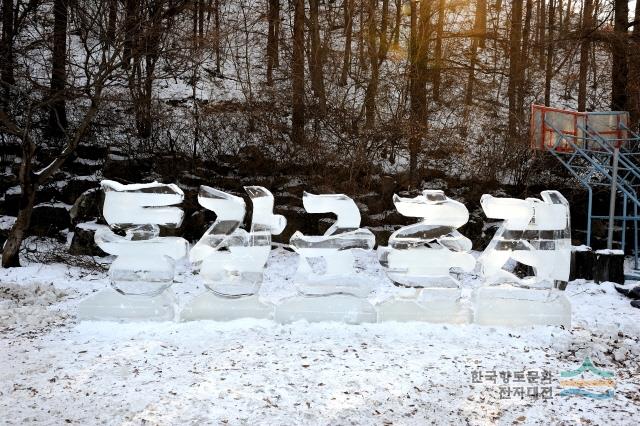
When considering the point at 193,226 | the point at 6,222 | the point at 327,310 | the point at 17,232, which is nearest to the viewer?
the point at 327,310

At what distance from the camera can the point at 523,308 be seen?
18.7ft

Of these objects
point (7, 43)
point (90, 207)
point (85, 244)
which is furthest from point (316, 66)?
point (85, 244)

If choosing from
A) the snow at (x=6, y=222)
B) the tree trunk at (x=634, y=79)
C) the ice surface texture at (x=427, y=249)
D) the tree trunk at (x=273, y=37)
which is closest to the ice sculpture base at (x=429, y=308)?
the ice surface texture at (x=427, y=249)

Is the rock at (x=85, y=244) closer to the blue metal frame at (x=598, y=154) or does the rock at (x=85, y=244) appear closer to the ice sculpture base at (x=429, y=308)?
the ice sculpture base at (x=429, y=308)

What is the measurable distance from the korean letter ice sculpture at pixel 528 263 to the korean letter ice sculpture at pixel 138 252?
3381 millimetres

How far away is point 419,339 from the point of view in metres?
5.26

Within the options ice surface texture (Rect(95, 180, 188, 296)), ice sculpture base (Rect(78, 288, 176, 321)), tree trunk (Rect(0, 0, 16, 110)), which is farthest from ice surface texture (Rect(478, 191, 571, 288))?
tree trunk (Rect(0, 0, 16, 110))

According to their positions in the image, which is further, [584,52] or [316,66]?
[584,52]

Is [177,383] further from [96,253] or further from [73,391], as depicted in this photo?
[96,253]

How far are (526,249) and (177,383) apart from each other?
3.87 metres

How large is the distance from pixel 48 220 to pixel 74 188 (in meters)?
1.33

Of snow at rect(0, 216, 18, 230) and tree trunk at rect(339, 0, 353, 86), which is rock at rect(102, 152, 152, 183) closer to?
snow at rect(0, 216, 18, 230)
